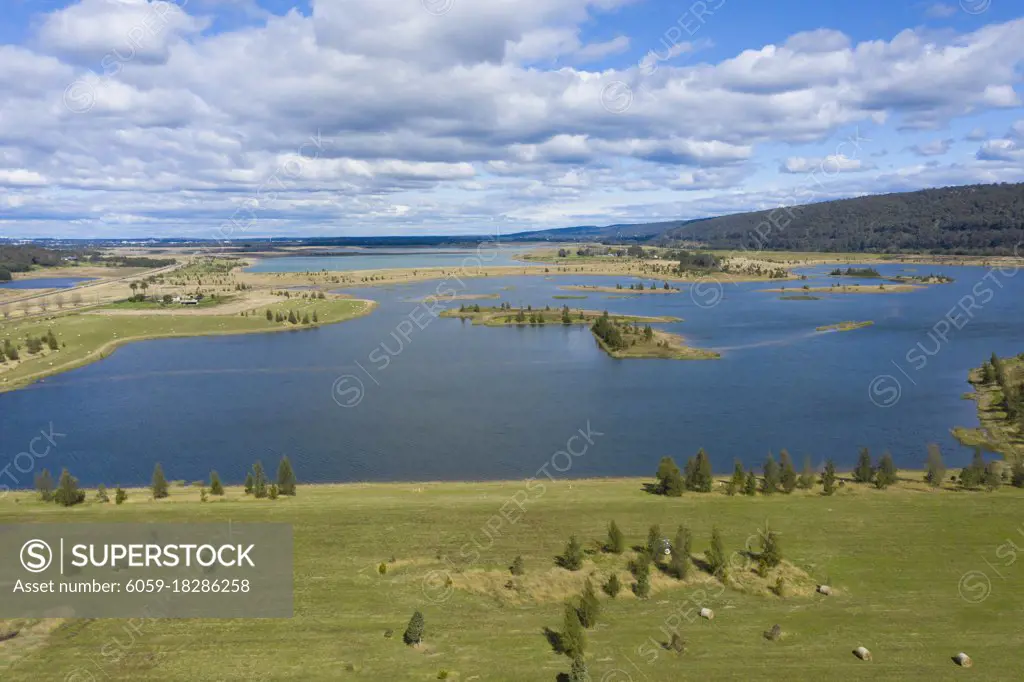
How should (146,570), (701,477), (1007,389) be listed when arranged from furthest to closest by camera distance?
Result: 1. (1007,389)
2. (701,477)
3. (146,570)

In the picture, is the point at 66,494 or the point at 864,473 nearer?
the point at 66,494

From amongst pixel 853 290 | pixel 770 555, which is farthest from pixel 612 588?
pixel 853 290

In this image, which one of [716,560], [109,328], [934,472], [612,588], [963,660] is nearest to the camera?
[963,660]

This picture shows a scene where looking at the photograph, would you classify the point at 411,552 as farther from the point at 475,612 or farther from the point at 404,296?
the point at 404,296

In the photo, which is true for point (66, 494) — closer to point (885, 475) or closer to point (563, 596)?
point (563, 596)

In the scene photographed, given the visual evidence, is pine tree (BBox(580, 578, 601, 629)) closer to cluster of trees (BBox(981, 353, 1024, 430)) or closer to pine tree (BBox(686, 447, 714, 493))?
pine tree (BBox(686, 447, 714, 493))

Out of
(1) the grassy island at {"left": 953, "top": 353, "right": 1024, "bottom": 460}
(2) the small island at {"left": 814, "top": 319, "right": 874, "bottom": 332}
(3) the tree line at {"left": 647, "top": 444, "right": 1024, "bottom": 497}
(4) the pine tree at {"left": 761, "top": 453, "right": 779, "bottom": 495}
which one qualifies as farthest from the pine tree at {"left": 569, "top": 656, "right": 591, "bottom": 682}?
(2) the small island at {"left": 814, "top": 319, "right": 874, "bottom": 332}

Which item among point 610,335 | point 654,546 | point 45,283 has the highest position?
point 45,283
